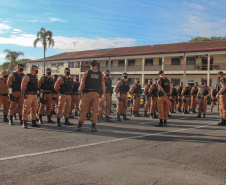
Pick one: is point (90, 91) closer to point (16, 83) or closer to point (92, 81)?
point (92, 81)

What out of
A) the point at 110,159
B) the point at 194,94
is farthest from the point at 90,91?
the point at 194,94

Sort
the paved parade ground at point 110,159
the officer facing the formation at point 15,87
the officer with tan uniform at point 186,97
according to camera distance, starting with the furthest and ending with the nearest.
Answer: the officer with tan uniform at point 186,97 < the officer facing the formation at point 15,87 < the paved parade ground at point 110,159

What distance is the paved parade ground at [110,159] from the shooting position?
3535 millimetres

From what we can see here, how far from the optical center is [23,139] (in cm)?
612

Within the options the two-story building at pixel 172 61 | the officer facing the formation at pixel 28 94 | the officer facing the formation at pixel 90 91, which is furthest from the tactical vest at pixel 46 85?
the two-story building at pixel 172 61

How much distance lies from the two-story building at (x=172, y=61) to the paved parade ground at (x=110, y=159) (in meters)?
29.6

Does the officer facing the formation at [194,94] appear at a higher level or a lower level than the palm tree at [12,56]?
lower

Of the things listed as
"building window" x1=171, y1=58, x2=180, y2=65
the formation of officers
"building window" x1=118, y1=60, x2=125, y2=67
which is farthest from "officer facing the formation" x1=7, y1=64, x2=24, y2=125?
"building window" x1=118, y1=60, x2=125, y2=67

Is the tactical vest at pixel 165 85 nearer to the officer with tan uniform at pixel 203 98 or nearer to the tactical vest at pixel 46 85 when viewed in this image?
the tactical vest at pixel 46 85

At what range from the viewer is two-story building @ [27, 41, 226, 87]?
3394 centimetres

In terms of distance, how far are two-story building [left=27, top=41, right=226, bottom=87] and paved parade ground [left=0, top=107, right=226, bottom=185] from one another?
2955cm

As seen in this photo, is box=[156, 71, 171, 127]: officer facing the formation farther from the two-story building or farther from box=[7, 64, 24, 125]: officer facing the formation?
the two-story building

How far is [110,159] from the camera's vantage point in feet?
14.7

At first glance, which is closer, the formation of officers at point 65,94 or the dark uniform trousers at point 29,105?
the formation of officers at point 65,94
